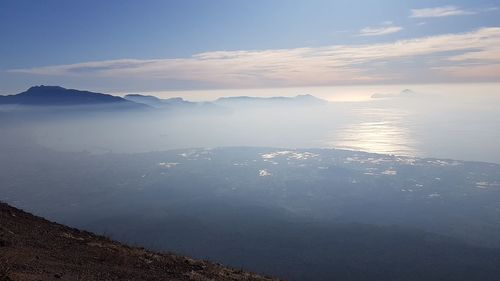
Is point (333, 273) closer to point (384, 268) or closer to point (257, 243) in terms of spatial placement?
point (384, 268)

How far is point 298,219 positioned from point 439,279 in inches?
2546

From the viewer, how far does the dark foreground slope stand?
22.7 metres

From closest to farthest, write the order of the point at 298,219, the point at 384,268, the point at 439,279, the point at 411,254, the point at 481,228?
the point at 439,279 < the point at 384,268 < the point at 411,254 < the point at 481,228 < the point at 298,219

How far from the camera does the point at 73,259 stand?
27016 mm

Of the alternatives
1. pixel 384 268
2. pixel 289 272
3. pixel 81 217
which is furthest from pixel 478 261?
pixel 81 217

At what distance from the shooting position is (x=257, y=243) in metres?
126

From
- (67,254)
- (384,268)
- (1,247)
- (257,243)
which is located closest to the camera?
(1,247)

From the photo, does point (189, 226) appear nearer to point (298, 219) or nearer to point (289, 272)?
point (298, 219)

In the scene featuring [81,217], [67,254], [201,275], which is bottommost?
[81,217]

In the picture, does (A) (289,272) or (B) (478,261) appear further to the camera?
(B) (478,261)

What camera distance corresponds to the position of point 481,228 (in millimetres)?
143000

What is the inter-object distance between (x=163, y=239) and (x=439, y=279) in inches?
3489

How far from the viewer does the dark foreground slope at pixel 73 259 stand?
74.5ft

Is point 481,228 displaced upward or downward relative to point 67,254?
downward
